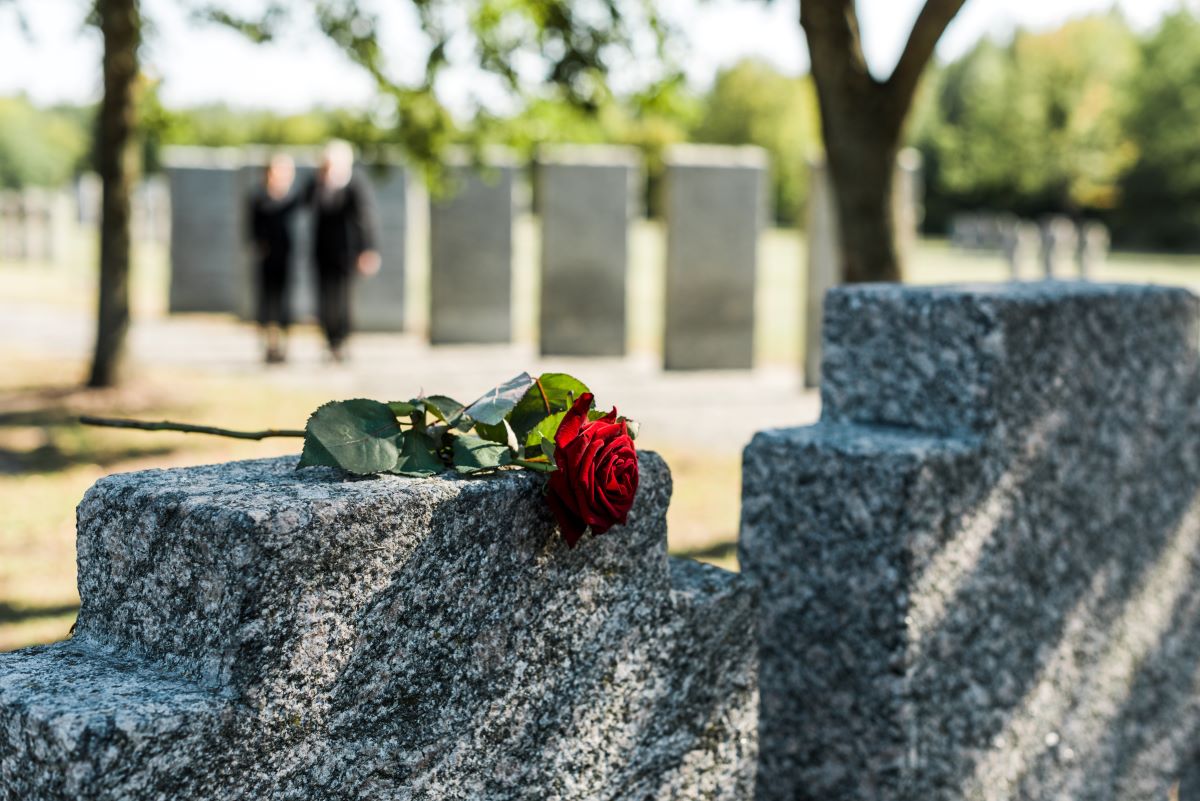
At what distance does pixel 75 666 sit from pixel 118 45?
8222mm

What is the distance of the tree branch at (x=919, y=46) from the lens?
15.2 feet

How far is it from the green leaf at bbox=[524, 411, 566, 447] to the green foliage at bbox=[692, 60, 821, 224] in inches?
2486

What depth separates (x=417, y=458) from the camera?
1.80 meters

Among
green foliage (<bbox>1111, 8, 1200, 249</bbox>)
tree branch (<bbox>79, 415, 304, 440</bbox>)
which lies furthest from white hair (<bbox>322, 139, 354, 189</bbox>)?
green foliage (<bbox>1111, 8, 1200, 249</bbox>)

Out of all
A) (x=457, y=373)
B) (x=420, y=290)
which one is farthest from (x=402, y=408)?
(x=420, y=290)

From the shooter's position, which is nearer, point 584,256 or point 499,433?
point 499,433

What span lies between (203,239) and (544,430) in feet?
50.5

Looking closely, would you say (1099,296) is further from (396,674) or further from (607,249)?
(607,249)

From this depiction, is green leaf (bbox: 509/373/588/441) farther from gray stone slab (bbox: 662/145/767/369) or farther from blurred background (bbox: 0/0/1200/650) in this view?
gray stone slab (bbox: 662/145/767/369)

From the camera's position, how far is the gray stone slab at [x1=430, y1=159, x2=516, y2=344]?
1268 cm

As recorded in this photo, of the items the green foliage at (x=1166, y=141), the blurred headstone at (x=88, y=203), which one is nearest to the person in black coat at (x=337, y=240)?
the blurred headstone at (x=88, y=203)

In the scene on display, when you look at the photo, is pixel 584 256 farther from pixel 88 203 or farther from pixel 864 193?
pixel 88 203

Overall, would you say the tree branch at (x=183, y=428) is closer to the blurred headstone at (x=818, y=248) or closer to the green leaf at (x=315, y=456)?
the green leaf at (x=315, y=456)

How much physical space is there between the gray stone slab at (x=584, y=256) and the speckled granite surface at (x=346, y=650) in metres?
10.1
